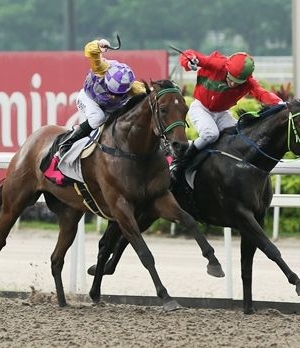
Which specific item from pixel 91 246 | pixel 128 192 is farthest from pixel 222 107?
pixel 91 246

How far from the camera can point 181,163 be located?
28.4ft

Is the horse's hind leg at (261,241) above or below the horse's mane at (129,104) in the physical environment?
below

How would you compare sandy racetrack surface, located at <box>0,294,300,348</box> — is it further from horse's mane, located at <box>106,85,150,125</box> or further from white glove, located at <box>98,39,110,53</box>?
white glove, located at <box>98,39,110,53</box>

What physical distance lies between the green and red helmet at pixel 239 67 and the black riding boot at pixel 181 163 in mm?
609

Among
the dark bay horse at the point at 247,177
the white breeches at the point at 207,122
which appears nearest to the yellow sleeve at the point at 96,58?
the white breeches at the point at 207,122

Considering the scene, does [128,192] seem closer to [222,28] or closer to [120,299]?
[120,299]

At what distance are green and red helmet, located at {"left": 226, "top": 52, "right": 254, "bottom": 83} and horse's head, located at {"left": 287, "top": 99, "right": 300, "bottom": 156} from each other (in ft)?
1.26

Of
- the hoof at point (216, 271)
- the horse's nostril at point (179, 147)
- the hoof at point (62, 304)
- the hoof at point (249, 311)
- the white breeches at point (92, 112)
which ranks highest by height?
the white breeches at point (92, 112)

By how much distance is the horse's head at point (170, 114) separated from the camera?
24.5ft

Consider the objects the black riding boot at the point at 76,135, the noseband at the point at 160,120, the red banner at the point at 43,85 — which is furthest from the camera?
the red banner at the point at 43,85

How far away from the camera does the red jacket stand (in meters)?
8.31

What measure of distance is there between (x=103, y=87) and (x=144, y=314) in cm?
152

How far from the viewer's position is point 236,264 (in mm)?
11031

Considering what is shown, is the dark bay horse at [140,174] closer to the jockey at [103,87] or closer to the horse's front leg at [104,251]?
the horse's front leg at [104,251]
